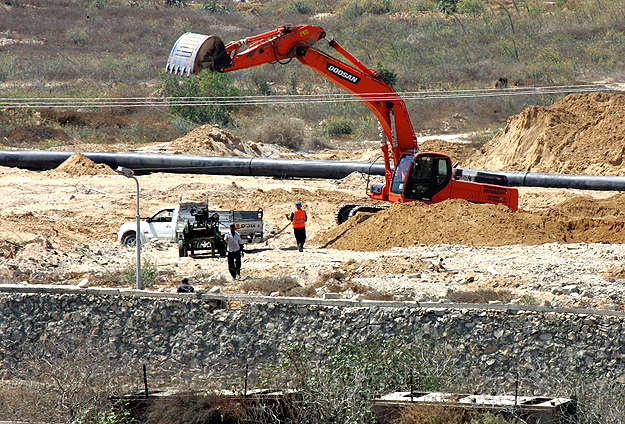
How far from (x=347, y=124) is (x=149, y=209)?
19272mm

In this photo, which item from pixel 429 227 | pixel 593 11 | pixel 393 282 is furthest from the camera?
pixel 593 11

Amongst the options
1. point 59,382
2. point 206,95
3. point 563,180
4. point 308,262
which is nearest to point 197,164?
point 206,95

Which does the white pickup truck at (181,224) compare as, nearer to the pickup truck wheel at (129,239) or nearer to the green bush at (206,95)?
the pickup truck wheel at (129,239)

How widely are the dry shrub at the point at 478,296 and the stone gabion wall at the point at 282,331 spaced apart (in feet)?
4.67

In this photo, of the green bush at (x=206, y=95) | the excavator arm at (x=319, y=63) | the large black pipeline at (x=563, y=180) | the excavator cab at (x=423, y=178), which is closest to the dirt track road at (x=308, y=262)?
the excavator cab at (x=423, y=178)

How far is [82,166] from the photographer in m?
30.4

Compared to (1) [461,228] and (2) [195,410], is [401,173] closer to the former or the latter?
(1) [461,228]

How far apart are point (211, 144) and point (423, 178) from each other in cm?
1430

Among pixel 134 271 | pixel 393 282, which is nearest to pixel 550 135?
pixel 393 282

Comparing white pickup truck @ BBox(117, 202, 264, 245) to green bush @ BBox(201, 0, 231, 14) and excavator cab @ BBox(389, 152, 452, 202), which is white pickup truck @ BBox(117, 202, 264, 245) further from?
green bush @ BBox(201, 0, 231, 14)

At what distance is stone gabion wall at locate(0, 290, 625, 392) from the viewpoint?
12336 millimetres

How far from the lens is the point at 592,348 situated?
12250 millimetres

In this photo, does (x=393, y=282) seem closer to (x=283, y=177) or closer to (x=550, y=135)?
(x=283, y=177)

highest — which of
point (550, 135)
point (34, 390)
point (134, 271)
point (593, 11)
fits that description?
point (593, 11)
